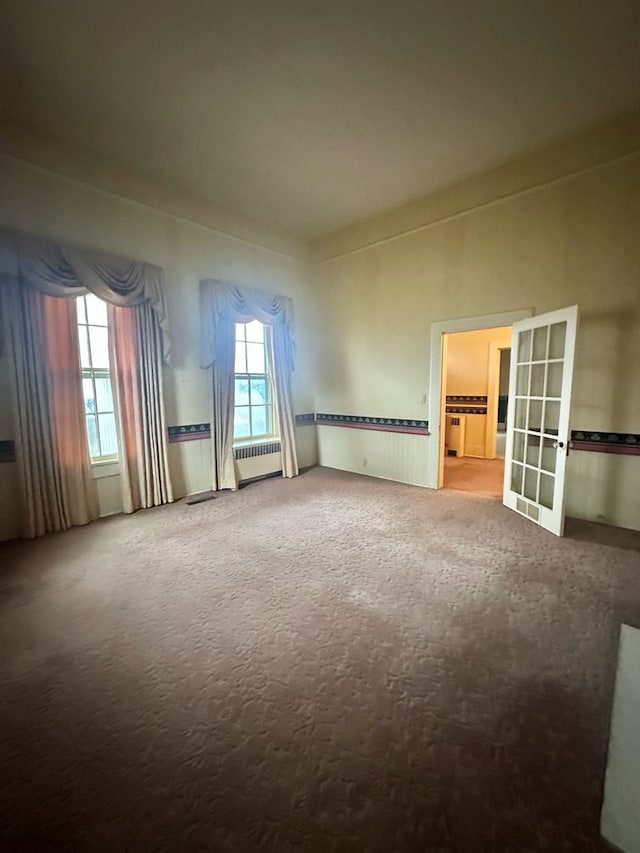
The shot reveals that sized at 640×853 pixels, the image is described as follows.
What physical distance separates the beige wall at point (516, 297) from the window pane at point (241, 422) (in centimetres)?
136

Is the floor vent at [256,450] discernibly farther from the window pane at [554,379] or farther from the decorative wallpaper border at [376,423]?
the window pane at [554,379]

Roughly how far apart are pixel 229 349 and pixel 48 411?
1852 millimetres

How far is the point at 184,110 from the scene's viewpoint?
261 centimetres

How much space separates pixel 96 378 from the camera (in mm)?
3320

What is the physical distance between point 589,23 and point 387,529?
3.50m

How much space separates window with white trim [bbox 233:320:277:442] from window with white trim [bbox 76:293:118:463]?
4.50 ft

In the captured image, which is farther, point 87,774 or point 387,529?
point 387,529

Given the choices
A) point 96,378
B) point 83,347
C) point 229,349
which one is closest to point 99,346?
point 83,347

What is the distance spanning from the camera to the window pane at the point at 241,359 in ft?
14.7

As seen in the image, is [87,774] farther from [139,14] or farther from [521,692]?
[139,14]

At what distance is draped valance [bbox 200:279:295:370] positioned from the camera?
395cm

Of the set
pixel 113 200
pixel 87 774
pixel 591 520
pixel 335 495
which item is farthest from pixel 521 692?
pixel 113 200

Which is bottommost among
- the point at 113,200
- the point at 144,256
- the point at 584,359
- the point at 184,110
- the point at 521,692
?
the point at 521,692

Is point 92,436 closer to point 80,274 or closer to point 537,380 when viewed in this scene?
point 80,274
